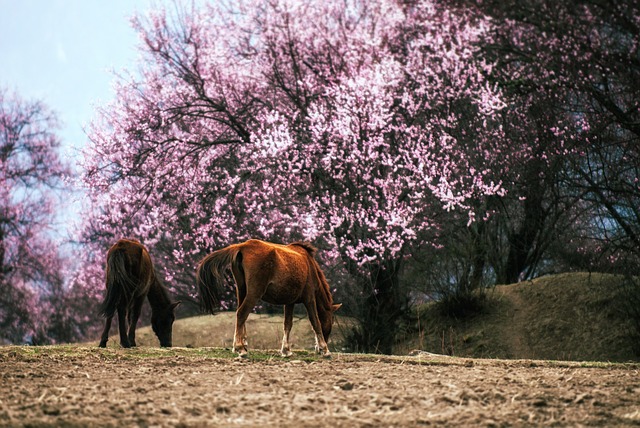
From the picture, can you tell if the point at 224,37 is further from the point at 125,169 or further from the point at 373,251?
the point at 373,251

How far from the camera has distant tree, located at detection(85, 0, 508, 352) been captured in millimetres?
17750

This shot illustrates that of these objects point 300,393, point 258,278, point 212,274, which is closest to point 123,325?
point 212,274

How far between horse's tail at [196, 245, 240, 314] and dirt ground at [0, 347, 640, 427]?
77 centimetres

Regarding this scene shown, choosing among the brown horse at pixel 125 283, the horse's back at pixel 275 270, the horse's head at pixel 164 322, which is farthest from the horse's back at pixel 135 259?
the horse's back at pixel 275 270

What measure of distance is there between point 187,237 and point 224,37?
17.6ft

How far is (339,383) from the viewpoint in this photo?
8.06 m

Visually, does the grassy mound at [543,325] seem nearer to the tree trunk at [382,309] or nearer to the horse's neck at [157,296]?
the tree trunk at [382,309]

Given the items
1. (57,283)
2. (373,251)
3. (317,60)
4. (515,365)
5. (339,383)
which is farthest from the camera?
(57,283)

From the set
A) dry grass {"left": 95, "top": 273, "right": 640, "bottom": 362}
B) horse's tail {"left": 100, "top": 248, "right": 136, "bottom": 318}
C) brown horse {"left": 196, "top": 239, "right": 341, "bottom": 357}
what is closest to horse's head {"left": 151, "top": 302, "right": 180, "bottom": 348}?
horse's tail {"left": 100, "top": 248, "right": 136, "bottom": 318}

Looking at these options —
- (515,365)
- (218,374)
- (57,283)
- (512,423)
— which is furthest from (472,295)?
(57,283)

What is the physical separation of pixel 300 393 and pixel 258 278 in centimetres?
322

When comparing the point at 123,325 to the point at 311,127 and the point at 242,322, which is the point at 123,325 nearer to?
the point at 242,322

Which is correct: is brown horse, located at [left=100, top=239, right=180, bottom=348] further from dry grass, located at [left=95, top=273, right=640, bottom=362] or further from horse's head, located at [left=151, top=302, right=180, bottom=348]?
dry grass, located at [left=95, top=273, right=640, bottom=362]

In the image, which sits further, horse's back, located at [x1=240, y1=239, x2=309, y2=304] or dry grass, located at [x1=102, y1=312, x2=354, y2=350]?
dry grass, located at [x1=102, y1=312, x2=354, y2=350]
